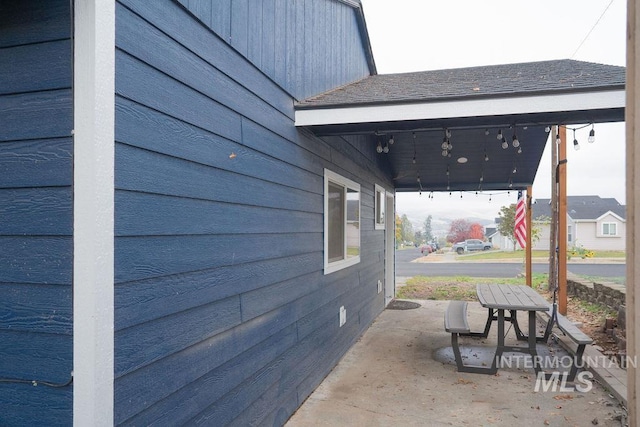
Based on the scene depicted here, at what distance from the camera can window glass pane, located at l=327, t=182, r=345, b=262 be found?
4605 millimetres

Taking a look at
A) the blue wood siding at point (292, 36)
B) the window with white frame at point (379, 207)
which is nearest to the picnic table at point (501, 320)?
the window with white frame at point (379, 207)

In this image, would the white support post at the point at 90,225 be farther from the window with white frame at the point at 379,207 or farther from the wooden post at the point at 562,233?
the wooden post at the point at 562,233

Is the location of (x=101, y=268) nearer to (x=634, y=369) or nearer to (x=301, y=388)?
(x=634, y=369)

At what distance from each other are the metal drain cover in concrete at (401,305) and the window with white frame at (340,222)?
299 cm

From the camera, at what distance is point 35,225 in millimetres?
1526

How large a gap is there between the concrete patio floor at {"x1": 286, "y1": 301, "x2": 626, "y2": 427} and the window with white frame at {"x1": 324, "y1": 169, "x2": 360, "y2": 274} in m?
1.13

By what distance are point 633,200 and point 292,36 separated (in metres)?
3.10

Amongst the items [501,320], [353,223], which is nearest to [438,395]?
[501,320]

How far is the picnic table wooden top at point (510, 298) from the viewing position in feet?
14.3

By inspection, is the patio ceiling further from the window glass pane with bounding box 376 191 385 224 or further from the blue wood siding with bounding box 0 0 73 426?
the window glass pane with bounding box 376 191 385 224

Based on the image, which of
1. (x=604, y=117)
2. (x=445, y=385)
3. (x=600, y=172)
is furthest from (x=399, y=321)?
(x=600, y=172)

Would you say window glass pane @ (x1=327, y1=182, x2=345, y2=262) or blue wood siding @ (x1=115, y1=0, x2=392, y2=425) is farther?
window glass pane @ (x1=327, y1=182, x2=345, y2=262)

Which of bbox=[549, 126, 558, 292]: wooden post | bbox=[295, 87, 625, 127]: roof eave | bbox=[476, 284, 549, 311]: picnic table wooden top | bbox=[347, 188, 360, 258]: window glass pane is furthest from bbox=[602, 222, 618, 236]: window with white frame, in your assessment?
bbox=[295, 87, 625, 127]: roof eave

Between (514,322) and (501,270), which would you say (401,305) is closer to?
(514,322)
